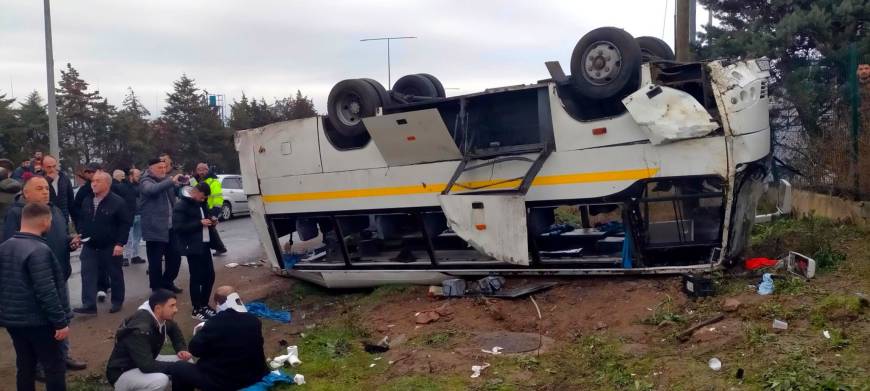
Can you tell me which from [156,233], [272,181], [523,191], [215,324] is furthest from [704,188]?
[156,233]

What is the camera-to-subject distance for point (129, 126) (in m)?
33.8

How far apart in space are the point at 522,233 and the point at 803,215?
4418mm

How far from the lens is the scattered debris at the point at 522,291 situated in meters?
6.52

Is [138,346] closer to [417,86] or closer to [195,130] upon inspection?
[417,86]

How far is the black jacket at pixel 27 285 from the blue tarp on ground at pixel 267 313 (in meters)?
2.89

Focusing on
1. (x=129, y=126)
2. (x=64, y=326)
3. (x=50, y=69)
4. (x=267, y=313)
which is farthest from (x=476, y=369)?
(x=129, y=126)

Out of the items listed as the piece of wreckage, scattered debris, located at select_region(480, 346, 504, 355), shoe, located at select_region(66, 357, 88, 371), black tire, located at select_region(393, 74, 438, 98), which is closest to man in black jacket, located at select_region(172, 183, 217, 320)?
the piece of wreckage

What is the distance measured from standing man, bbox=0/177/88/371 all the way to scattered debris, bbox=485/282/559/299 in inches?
137

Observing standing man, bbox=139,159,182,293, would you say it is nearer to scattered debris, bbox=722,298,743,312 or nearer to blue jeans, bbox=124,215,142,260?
blue jeans, bbox=124,215,142,260

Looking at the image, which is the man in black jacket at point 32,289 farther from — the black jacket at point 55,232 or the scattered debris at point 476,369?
the scattered debris at point 476,369

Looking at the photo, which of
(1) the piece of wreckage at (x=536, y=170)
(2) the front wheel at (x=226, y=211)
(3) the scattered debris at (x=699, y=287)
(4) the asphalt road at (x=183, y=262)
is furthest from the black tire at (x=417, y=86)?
(2) the front wheel at (x=226, y=211)

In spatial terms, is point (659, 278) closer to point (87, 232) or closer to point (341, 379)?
point (341, 379)

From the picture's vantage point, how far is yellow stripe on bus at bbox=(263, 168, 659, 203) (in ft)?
20.1

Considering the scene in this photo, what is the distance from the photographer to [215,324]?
195 inches
